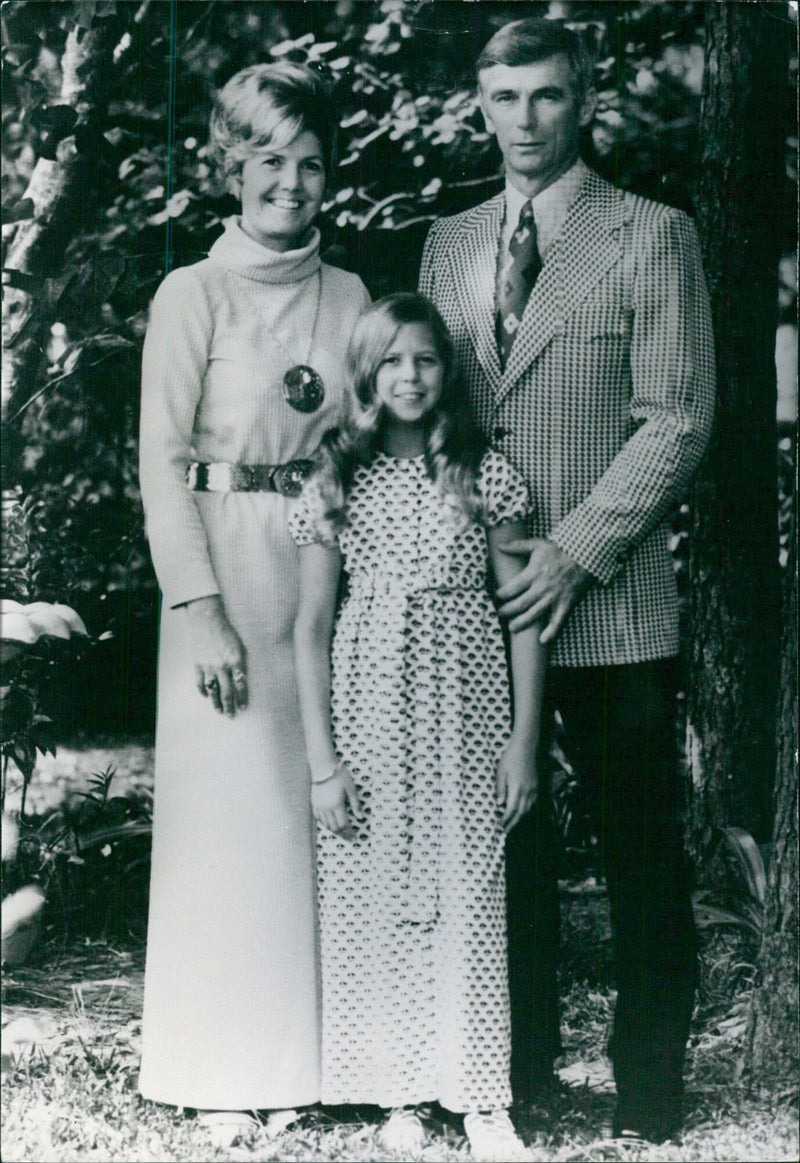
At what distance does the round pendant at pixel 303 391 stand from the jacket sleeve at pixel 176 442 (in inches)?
8.1

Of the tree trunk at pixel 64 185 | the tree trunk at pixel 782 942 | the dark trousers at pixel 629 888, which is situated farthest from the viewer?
the tree trunk at pixel 64 185

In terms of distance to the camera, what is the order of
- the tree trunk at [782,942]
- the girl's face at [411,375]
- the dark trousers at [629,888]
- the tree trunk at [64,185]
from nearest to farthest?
the girl's face at [411,375]
the dark trousers at [629,888]
the tree trunk at [782,942]
the tree trunk at [64,185]

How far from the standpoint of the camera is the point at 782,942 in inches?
119

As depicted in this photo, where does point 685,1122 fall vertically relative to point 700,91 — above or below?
below

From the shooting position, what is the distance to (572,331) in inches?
112

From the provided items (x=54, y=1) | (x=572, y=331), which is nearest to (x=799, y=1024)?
(x=572, y=331)

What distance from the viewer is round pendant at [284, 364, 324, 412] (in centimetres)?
289

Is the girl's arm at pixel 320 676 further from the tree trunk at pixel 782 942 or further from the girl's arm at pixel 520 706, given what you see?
the tree trunk at pixel 782 942

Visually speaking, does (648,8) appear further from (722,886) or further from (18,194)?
(722,886)

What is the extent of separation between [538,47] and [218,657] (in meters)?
1.57

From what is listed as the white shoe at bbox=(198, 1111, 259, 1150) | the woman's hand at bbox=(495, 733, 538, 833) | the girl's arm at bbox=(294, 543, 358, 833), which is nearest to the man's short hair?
the girl's arm at bbox=(294, 543, 358, 833)

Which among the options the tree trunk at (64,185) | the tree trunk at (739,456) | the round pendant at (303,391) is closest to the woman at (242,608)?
the round pendant at (303,391)

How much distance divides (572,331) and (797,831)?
4.18ft

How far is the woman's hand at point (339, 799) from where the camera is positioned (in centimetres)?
284
